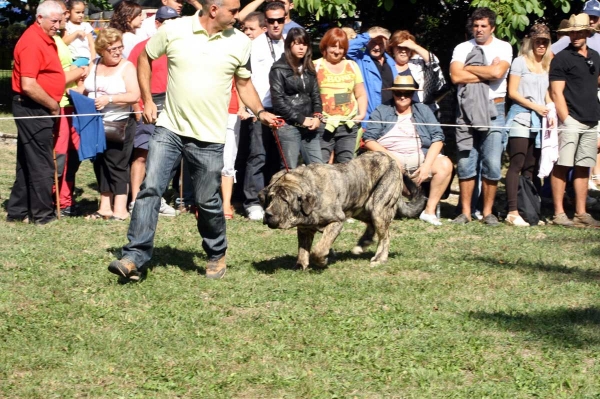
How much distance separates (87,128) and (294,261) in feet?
10.2

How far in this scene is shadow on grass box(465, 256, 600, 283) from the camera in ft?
29.3

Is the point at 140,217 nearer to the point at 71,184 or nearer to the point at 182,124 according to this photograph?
the point at 182,124

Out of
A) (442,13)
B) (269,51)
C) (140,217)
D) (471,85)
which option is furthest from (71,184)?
(442,13)

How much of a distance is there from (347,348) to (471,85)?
224 inches

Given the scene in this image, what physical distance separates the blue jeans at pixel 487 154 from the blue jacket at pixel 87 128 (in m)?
4.28

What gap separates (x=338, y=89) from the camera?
36.3 ft

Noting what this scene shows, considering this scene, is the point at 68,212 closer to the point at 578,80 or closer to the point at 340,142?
the point at 340,142

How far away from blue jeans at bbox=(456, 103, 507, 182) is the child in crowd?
15.5 feet

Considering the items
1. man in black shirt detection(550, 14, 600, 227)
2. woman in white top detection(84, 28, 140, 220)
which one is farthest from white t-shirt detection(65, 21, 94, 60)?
man in black shirt detection(550, 14, 600, 227)

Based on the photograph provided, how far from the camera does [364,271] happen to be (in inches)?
345

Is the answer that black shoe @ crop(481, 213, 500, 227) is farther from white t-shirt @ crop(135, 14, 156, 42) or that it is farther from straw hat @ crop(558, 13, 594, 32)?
white t-shirt @ crop(135, 14, 156, 42)

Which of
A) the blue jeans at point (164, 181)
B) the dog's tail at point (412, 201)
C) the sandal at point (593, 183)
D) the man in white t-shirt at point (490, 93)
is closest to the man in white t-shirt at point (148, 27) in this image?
the man in white t-shirt at point (490, 93)

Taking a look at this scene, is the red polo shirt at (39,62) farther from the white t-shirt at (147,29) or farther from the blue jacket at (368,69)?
the blue jacket at (368,69)

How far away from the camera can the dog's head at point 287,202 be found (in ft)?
26.3
